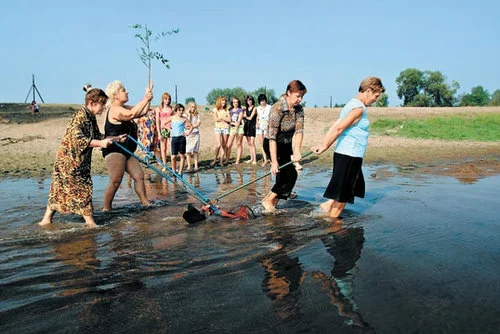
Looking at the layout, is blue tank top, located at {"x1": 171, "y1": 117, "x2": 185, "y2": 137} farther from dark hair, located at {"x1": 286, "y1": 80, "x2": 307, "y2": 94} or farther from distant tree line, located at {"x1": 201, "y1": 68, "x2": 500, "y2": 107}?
distant tree line, located at {"x1": 201, "y1": 68, "x2": 500, "y2": 107}

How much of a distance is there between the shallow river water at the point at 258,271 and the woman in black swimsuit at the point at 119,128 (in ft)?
1.93

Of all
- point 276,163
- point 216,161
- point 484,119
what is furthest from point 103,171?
point 484,119

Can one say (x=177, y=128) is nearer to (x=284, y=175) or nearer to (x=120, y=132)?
(x=120, y=132)

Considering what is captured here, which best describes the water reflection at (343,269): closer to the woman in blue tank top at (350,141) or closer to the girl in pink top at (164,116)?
the woman in blue tank top at (350,141)

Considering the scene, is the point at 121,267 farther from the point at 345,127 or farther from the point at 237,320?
the point at 345,127

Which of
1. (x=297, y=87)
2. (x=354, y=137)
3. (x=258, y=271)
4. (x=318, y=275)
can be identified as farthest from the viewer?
(x=297, y=87)

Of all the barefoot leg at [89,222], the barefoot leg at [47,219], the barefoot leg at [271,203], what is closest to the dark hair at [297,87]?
the barefoot leg at [271,203]

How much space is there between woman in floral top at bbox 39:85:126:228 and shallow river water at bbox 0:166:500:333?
14.2 inches

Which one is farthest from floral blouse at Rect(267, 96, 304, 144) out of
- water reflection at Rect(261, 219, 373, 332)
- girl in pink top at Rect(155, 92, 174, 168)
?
girl in pink top at Rect(155, 92, 174, 168)

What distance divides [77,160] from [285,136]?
114 inches

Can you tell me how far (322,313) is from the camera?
2959 millimetres

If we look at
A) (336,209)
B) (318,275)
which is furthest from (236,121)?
(318,275)

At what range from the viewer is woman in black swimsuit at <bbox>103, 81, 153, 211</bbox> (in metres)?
5.80

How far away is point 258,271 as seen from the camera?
150 inches
